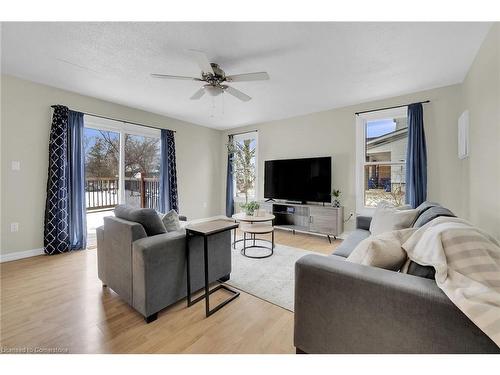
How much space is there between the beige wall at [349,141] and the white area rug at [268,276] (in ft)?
5.87

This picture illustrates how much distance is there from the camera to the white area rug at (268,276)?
7.07 ft

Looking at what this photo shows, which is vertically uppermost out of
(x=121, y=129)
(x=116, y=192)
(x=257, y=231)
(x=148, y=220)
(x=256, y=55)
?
(x=256, y=55)

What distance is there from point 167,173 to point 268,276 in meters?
3.14

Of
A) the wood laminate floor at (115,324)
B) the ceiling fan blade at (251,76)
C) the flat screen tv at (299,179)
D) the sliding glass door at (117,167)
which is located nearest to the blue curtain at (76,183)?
the sliding glass door at (117,167)

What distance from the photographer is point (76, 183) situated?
11.1 feet

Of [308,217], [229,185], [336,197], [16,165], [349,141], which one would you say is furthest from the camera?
[229,185]

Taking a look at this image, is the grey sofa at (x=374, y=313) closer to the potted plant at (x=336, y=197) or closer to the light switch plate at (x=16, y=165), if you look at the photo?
the potted plant at (x=336, y=197)

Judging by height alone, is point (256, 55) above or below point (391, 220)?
above

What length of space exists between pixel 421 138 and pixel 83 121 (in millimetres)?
5195

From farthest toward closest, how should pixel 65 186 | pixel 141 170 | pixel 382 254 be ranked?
pixel 141 170 → pixel 65 186 → pixel 382 254

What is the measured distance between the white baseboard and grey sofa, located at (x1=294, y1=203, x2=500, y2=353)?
3814 mm

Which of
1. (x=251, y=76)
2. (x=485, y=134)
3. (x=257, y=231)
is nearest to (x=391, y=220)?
(x=485, y=134)

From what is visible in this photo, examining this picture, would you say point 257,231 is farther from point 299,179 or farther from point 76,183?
point 76,183
